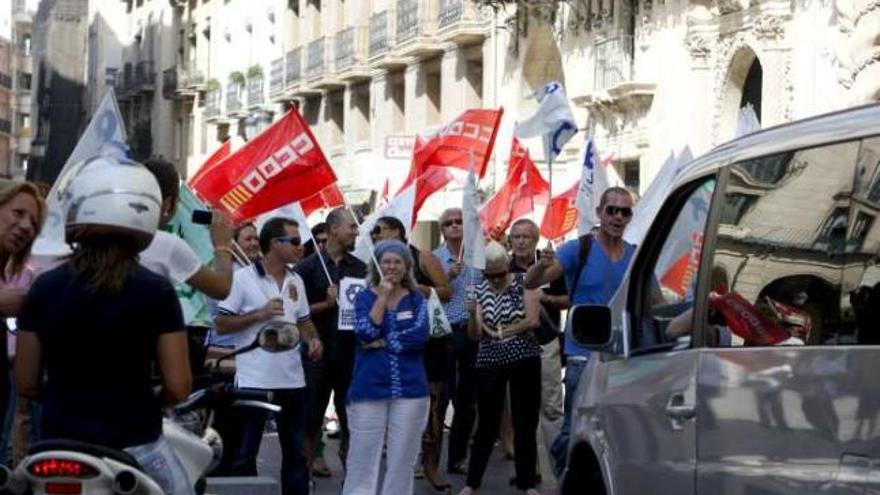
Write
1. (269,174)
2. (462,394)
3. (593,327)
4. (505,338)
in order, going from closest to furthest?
(593,327) < (505,338) < (462,394) < (269,174)

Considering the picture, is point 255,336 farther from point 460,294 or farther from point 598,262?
point 460,294

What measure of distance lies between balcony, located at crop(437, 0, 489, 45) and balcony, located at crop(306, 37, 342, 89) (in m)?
8.72

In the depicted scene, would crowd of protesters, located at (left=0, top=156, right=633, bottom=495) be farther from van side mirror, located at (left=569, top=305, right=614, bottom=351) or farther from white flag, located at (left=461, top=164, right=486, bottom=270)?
van side mirror, located at (left=569, top=305, right=614, bottom=351)

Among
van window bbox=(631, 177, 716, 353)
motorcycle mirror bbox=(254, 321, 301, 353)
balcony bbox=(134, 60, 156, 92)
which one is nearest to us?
motorcycle mirror bbox=(254, 321, 301, 353)

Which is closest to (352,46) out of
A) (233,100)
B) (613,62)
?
(233,100)

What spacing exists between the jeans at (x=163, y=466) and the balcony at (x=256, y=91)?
4872cm

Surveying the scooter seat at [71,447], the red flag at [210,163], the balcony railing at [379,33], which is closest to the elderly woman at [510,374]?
the red flag at [210,163]

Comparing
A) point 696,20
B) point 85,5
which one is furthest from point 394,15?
point 85,5

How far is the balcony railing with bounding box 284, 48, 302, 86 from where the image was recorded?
49875 millimetres

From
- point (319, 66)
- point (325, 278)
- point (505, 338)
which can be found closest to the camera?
point (505, 338)

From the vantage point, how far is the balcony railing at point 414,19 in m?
39.5

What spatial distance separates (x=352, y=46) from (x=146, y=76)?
27616 millimetres

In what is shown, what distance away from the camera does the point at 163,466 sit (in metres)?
5.70

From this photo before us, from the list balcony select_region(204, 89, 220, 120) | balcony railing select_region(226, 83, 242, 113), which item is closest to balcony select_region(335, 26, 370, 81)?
balcony railing select_region(226, 83, 242, 113)
